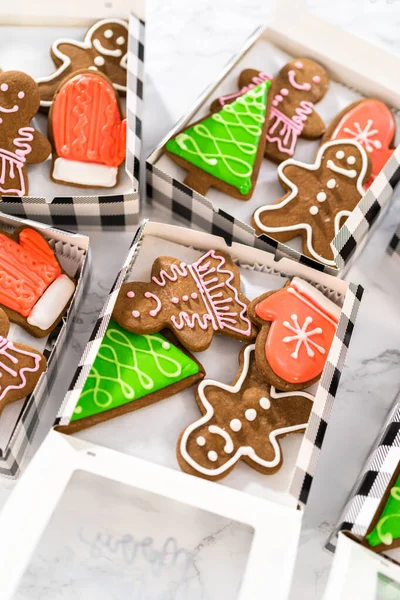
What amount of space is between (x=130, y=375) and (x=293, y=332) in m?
0.31

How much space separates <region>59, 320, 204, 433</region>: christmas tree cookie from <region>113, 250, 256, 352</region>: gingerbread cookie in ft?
0.08

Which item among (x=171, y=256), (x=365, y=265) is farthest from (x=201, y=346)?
(x=365, y=265)

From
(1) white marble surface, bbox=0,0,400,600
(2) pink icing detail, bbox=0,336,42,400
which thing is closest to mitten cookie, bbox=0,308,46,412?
(2) pink icing detail, bbox=0,336,42,400

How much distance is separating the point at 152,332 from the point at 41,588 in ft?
1.55

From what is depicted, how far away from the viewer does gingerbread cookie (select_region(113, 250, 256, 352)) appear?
1.29 meters

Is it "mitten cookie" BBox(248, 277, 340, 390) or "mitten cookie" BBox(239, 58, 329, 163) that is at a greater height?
"mitten cookie" BBox(239, 58, 329, 163)

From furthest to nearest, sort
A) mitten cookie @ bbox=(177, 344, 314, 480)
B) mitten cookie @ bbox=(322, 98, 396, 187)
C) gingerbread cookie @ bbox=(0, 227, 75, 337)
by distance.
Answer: mitten cookie @ bbox=(322, 98, 396, 187), gingerbread cookie @ bbox=(0, 227, 75, 337), mitten cookie @ bbox=(177, 344, 314, 480)

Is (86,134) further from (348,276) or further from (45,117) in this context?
(348,276)

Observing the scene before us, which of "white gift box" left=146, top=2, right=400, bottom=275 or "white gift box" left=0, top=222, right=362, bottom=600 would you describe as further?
"white gift box" left=146, top=2, right=400, bottom=275

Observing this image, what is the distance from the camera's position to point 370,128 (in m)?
1.54

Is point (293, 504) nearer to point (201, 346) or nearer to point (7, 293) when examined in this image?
point (201, 346)

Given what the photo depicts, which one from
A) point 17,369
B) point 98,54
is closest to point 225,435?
point 17,369

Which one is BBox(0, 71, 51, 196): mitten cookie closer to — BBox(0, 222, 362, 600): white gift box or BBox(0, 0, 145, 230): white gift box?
BBox(0, 0, 145, 230): white gift box

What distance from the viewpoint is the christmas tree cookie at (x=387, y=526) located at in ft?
3.66
